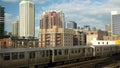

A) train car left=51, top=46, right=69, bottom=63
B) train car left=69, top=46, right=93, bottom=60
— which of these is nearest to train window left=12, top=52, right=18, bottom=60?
train car left=51, top=46, right=69, bottom=63

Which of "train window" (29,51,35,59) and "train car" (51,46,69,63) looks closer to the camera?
"train window" (29,51,35,59)

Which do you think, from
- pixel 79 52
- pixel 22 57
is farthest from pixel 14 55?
pixel 79 52

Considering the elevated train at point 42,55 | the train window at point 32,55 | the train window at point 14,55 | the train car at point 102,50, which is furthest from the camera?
the train car at point 102,50

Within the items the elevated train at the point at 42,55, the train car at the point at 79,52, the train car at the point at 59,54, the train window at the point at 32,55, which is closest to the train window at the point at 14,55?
the elevated train at the point at 42,55

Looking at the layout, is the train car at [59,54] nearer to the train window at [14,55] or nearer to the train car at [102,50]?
the train window at [14,55]

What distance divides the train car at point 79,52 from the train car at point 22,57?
280 inches

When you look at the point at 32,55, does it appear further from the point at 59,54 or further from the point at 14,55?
the point at 59,54

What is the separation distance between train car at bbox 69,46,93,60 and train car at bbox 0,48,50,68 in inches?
280

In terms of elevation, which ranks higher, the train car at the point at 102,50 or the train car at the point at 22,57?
the train car at the point at 22,57

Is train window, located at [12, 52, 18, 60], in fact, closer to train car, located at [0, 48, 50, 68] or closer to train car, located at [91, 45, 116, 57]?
train car, located at [0, 48, 50, 68]

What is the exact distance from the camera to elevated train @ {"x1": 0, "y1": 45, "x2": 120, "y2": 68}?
963 inches

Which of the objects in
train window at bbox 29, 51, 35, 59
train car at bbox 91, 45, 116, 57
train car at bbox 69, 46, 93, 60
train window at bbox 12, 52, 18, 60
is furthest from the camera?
train car at bbox 91, 45, 116, 57

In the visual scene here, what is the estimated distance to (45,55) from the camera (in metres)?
30.4

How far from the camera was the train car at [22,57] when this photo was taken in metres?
23.9
